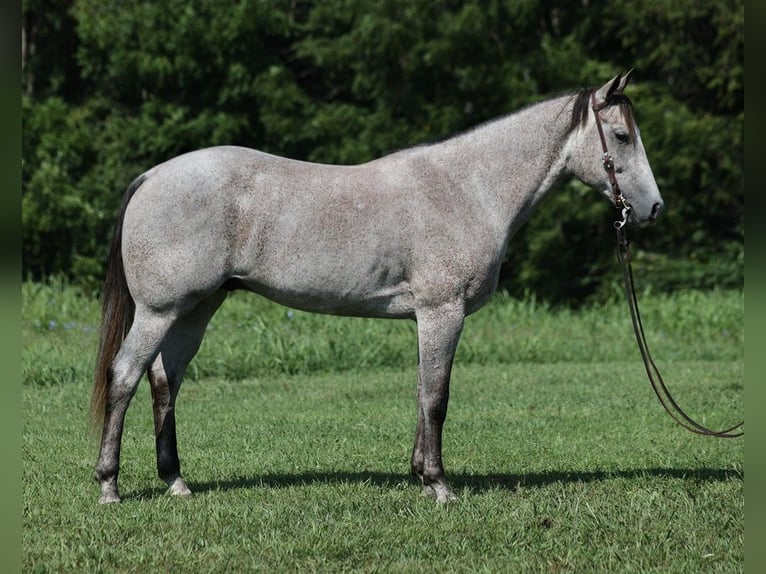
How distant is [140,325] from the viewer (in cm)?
517

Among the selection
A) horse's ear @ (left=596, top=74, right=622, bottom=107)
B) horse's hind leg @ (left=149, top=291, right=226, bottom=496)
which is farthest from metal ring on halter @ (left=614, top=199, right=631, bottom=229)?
horse's hind leg @ (left=149, top=291, right=226, bottom=496)

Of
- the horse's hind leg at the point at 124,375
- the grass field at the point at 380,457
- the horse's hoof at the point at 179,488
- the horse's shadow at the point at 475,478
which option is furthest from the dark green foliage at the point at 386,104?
the horse's hind leg at the point at 124,375

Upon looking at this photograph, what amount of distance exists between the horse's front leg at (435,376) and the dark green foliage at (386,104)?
11701 millimetres

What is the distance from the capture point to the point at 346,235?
207 inches

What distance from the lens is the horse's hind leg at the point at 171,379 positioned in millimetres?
5527

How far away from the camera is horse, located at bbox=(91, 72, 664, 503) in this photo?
5.18 meters

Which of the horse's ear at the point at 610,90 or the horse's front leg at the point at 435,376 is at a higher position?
the horse's ear at the point at 610,90

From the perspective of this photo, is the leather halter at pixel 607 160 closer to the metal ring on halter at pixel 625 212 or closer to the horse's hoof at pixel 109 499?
the metal ring on halter at pixel 625 212

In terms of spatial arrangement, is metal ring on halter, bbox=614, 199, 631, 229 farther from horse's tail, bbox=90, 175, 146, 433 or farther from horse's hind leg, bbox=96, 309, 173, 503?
horse's tail, bbox=90, 175, 146, 433

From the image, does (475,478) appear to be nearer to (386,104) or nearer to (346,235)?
(346,235)

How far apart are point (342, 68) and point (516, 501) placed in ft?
45.7

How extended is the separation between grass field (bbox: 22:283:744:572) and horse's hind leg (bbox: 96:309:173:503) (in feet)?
0.75

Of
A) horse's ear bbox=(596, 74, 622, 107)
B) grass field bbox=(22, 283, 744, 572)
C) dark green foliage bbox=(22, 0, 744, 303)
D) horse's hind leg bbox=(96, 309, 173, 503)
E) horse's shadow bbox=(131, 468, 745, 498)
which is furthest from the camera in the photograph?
dark green foliage bbox=(22, 0, 744, 303)

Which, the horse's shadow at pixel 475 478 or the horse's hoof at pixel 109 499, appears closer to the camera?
the horse's hoof at pixel 109 499
